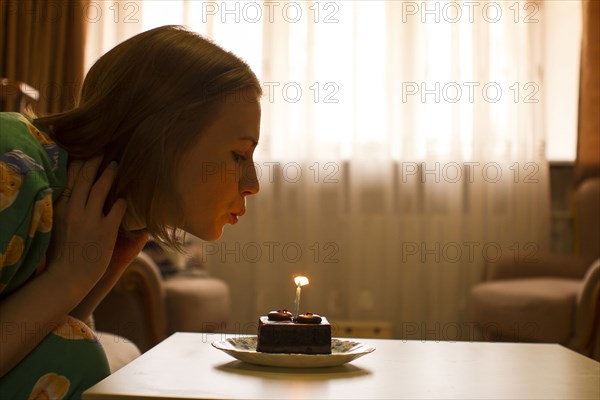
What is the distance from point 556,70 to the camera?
3.67 meters

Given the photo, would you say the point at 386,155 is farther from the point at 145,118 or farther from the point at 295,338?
the point at 145,118

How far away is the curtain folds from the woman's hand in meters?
2.96

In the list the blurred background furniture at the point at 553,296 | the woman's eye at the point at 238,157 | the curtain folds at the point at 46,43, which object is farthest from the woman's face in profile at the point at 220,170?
the curtain folds at the point at 46,43

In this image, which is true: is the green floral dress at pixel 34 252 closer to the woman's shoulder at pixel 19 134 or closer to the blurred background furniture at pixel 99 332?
the woman's shoulder at pixel 19 134

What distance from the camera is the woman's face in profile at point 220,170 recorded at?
1.05m

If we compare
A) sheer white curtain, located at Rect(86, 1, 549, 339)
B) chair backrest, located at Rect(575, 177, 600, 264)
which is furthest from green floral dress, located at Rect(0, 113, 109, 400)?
chair backrest, located at Rect(575, 177, 600, 264)

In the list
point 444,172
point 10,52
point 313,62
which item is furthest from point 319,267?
point 10,52

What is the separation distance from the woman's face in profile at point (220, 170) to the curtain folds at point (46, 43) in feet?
9.55

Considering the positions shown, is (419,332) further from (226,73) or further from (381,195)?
(226,73)

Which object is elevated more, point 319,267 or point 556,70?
point 556,70

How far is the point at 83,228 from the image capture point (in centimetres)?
96

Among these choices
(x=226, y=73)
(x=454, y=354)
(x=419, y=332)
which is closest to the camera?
(x=226, y=73)

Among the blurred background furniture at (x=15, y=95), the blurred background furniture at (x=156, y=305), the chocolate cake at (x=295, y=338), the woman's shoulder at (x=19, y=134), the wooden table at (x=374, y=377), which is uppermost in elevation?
the blurred background furniture at (x=15, y=95)

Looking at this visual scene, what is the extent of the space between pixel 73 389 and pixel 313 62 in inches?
114
